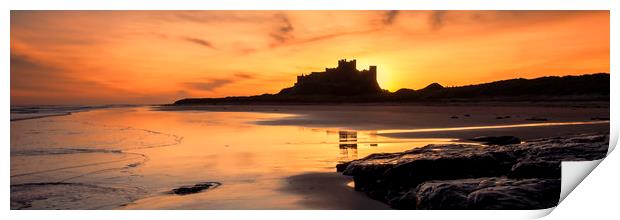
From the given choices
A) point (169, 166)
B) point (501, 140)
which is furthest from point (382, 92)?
point (169, 166)

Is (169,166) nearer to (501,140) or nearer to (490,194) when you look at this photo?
(490,194)

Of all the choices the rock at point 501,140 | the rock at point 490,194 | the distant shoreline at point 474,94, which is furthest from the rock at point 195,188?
the distant shoreline at point 474,94

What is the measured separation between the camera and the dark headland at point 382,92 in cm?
1344

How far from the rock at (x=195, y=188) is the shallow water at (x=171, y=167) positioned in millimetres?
104

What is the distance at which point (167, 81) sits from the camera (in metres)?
9.38

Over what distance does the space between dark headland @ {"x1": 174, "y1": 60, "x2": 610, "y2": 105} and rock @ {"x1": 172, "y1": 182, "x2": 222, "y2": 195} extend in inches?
176

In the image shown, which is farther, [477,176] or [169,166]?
[169,166]

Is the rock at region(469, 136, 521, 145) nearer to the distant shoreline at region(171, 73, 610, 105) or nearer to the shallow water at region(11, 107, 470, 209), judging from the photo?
the shallow water at region(11, 107, 470, 209)

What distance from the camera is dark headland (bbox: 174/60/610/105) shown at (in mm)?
13440

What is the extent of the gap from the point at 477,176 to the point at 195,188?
310 cm

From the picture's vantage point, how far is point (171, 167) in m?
7.06

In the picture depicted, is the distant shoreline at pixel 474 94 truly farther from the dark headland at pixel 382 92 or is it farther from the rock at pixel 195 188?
the rock at pixel 195 188

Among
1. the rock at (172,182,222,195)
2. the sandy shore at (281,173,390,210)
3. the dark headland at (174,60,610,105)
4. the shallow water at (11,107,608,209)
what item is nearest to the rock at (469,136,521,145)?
the shallow water at (11,107,608,209)
